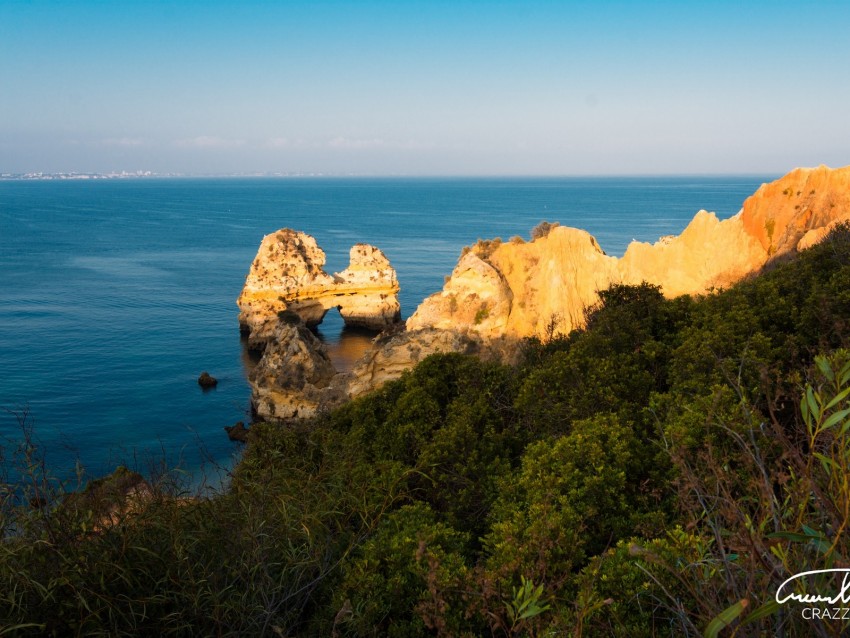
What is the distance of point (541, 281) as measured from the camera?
38031 mm

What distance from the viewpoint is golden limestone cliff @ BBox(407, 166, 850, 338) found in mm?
28969

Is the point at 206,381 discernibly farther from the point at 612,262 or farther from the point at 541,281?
the point at 612,262

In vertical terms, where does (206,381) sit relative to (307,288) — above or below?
below

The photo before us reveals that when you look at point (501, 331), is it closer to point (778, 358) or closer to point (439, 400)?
point (439, 400)

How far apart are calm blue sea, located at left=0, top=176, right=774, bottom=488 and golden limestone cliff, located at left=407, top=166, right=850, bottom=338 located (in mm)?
17127

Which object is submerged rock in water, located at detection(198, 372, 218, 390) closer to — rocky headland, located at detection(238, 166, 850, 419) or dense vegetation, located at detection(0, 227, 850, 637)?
rocky headland, located at detection(238, 166, 850, 419)

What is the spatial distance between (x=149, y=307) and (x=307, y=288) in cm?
1834

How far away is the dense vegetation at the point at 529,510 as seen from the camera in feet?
11.8

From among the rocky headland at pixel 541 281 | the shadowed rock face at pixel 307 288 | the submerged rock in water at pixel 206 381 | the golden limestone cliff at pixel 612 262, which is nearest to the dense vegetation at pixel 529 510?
the golden limestone cliff at pixel 612 262

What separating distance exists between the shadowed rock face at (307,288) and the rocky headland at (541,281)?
19.8 metres

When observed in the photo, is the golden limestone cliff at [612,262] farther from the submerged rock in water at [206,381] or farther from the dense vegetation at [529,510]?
the submerged rock in water at [206,381]

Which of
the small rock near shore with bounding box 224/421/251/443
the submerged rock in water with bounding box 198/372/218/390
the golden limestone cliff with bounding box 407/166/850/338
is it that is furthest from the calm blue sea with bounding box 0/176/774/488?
the golden limestone cliff with bounding box 407/166/850/338

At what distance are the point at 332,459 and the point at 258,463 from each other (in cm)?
248

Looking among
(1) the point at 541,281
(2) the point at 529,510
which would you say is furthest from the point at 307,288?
(2) the point at 529,510
